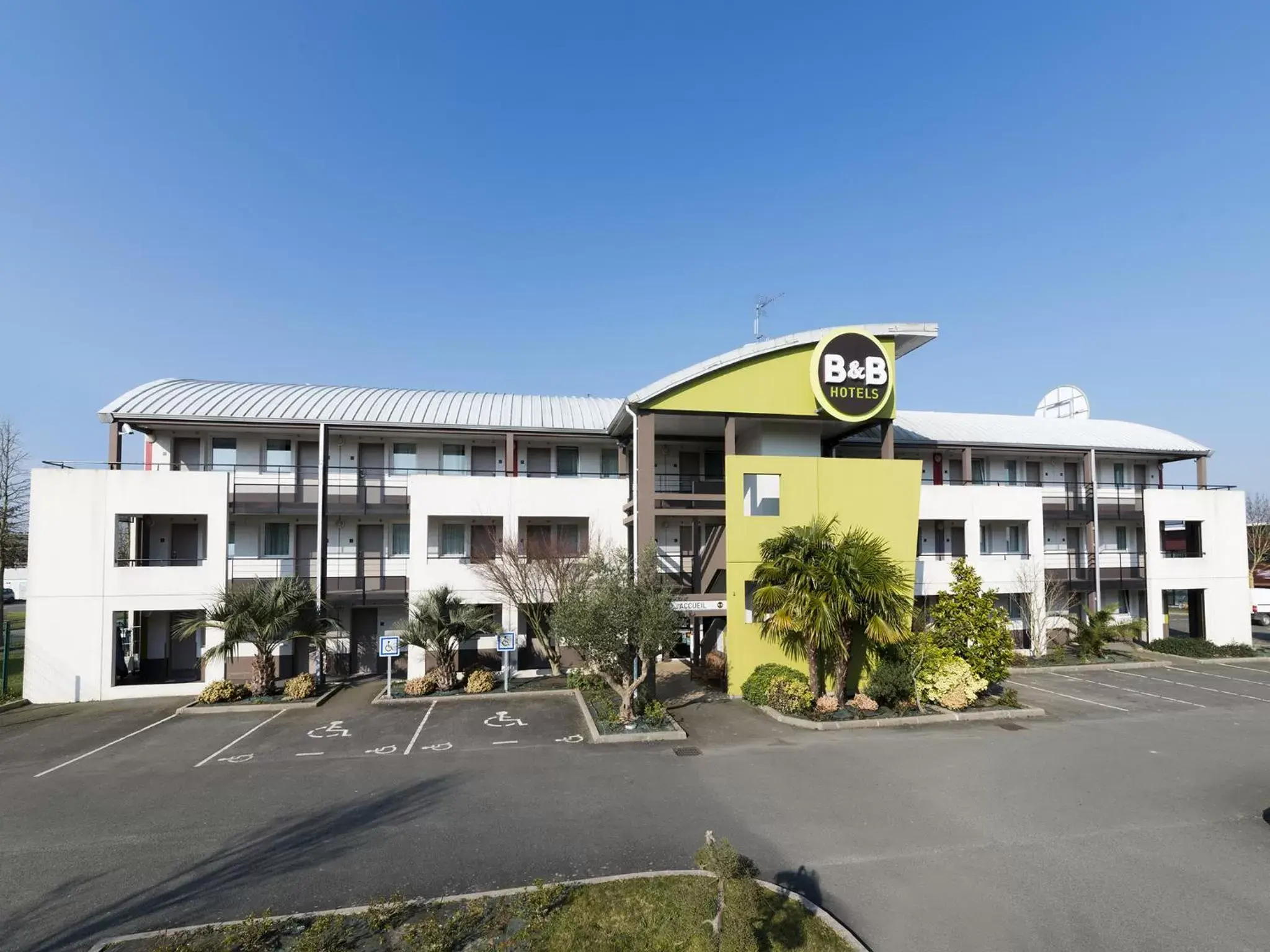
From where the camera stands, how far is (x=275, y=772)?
522 inches

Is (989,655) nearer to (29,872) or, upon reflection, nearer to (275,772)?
(275,772)

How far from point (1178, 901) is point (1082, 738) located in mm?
8427

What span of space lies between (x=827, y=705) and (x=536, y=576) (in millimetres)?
10301

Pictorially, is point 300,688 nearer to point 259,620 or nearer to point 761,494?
point 259,620

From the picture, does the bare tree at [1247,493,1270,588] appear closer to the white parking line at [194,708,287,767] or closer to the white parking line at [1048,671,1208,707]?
the white parking line at [1048,671,1208,707]

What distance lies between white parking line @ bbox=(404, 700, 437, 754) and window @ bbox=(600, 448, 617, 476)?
11.7m

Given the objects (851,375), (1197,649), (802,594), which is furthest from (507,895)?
(1197,649)

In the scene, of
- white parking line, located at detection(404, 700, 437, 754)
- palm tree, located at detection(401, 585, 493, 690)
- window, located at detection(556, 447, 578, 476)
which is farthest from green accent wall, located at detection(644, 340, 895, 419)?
white parking line, located at detection(404, 700, 437, 754)

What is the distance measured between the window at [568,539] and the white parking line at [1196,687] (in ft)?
70.8

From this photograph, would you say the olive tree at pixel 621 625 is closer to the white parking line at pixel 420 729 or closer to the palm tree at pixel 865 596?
the white parking line at pixel 420 729

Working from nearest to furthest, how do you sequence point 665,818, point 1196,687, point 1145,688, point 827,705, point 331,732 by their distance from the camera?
point 665,818 → point 331,732 → point 827,705 → point 1145,688 → point 1196,687

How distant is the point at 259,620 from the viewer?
19.6 meters

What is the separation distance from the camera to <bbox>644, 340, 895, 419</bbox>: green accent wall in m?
21.2

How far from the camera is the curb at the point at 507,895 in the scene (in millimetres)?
7250
